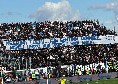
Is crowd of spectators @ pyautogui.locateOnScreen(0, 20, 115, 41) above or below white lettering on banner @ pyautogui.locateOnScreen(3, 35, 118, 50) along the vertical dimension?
above

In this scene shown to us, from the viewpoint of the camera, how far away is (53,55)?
43.2m

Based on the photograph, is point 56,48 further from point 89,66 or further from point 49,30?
point 89,66

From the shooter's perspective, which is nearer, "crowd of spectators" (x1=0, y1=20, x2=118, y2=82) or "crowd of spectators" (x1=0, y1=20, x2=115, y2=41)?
"crowd of spectators" (x1=0, y1=20, x2=118, y2=82)

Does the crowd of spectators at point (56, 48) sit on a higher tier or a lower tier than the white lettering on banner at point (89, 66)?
higher

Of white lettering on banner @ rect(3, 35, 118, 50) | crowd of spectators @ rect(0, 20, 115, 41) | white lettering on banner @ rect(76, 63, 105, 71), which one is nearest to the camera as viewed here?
white lettering on banner @ rect(76, 63, 105, 71)

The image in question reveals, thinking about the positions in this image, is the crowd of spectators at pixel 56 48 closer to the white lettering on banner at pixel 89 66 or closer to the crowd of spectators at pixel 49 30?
the crowd of spectators at pixel 49 30

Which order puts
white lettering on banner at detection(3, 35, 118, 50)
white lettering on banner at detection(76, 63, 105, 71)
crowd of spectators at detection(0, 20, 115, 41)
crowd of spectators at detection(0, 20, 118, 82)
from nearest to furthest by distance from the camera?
1. white lettering on banner at detection(76, 63, 105, 71)
2. crowd of spectators at detection(0, 20, 118, 82)
3. white lettering on banner at detection(3, 35, 118, 50)
4. crowd of spectators at detection(0, 20, 115, 41)

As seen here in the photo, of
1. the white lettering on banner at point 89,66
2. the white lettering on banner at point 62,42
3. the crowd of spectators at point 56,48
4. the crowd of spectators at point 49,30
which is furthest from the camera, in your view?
the crowd of spectators at point 49,30

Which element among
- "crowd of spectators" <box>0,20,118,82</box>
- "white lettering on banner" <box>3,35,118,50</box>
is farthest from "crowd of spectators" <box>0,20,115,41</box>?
"white lettering on banner" <box>3,35,118,50</box>

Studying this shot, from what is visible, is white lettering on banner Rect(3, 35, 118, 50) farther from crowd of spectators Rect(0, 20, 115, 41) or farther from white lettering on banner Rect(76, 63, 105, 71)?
white lettering on banner Rect(76, 63, 105, 71)

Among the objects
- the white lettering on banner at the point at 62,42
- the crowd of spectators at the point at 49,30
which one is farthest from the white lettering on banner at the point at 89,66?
the crowd of spectators at the point at 49,30

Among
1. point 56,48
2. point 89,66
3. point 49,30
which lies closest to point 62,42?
point 56,48

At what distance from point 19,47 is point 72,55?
28.4 ft

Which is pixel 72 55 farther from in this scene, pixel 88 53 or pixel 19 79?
pixel 19 79
